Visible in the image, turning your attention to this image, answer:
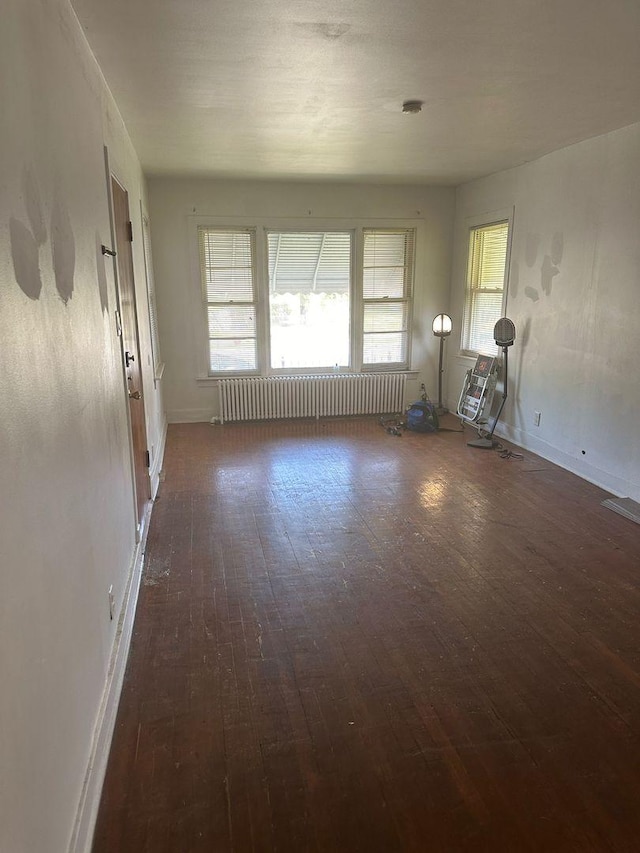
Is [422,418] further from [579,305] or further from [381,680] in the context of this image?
[381,680]

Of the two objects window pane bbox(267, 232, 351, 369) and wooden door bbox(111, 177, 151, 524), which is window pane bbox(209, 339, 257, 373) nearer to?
window pane bbox(267, 232, 351, 369)

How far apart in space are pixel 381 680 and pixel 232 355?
5056 millimetres

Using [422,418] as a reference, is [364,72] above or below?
above

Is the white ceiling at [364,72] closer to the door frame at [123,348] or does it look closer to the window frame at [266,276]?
the door frame at [123,348]

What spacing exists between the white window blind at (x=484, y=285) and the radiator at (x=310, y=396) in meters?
1.04

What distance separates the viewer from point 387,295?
7.12 m

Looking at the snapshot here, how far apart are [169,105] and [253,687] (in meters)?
3.36

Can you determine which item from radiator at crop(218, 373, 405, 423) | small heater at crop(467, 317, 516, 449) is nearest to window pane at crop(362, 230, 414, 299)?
radiator at crop(218, 373, 405, 423)

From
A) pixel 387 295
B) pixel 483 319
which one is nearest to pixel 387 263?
pixel 387 295

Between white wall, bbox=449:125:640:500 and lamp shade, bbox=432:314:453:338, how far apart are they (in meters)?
0.95

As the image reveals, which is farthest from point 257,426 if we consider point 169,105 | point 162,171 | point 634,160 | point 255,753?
point 255,753

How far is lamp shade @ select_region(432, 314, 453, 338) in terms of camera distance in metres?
6.77

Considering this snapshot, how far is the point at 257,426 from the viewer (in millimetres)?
6730

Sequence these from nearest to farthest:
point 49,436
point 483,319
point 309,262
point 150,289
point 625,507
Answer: point 49,436
point 625,507
point 150,289
point 483,319
point 309,262
